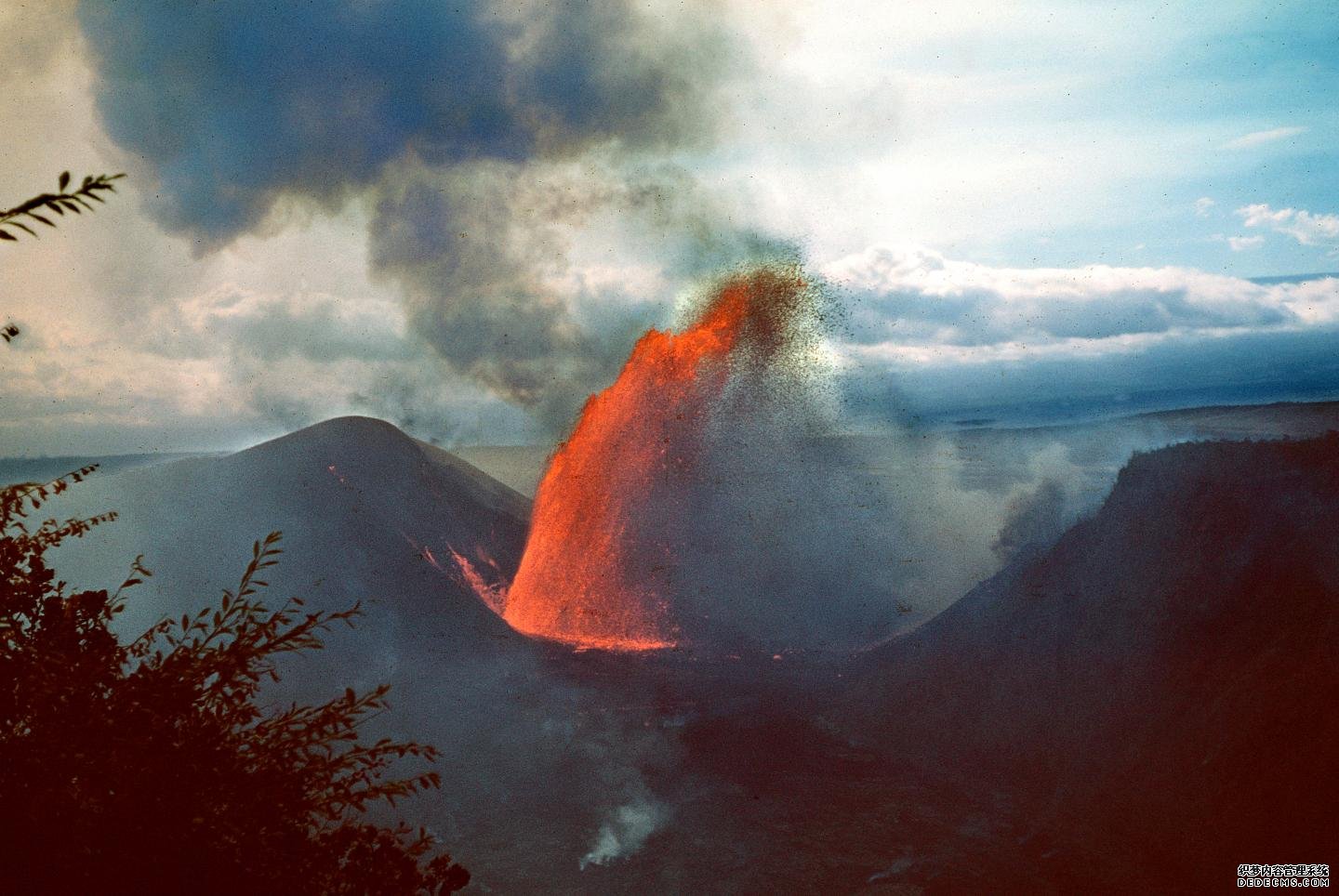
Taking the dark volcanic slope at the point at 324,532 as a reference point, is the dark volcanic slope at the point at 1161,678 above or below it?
below

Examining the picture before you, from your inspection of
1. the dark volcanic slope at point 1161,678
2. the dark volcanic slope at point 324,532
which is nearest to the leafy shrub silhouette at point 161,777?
the dark volcanic slope at point 1161,678

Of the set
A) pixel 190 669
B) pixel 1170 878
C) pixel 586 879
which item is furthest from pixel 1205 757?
pixel 190 669

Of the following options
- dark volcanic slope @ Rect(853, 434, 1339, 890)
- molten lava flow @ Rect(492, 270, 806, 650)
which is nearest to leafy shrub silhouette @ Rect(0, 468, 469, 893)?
dark volcanic slope @ Rect(853, 434, 1339, 890)

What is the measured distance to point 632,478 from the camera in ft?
201

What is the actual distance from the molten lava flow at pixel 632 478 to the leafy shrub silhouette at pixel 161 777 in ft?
150

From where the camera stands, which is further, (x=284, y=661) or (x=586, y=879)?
(x=284, y=661)

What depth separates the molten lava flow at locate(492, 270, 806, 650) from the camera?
55156 mm

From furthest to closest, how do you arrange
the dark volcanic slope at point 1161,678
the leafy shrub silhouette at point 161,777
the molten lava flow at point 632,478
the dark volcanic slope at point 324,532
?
the molten lava flow at point 632,478 → the dark volcanic slope at point 324,532 → the dark volcanic slope at point 1161,678 → the leafy shrub silhouette at point 161,777

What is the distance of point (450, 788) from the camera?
111ft

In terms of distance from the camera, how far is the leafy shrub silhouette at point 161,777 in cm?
659

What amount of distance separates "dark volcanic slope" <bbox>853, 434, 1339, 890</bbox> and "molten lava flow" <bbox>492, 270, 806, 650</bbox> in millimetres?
19325

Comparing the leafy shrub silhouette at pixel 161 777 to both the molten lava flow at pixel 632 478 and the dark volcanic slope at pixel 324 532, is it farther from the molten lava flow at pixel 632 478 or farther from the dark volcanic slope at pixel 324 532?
the molten lava flow at pixel 632 478

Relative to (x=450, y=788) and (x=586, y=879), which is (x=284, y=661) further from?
(x=586, y=879)

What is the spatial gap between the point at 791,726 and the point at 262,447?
3809 centimetres
